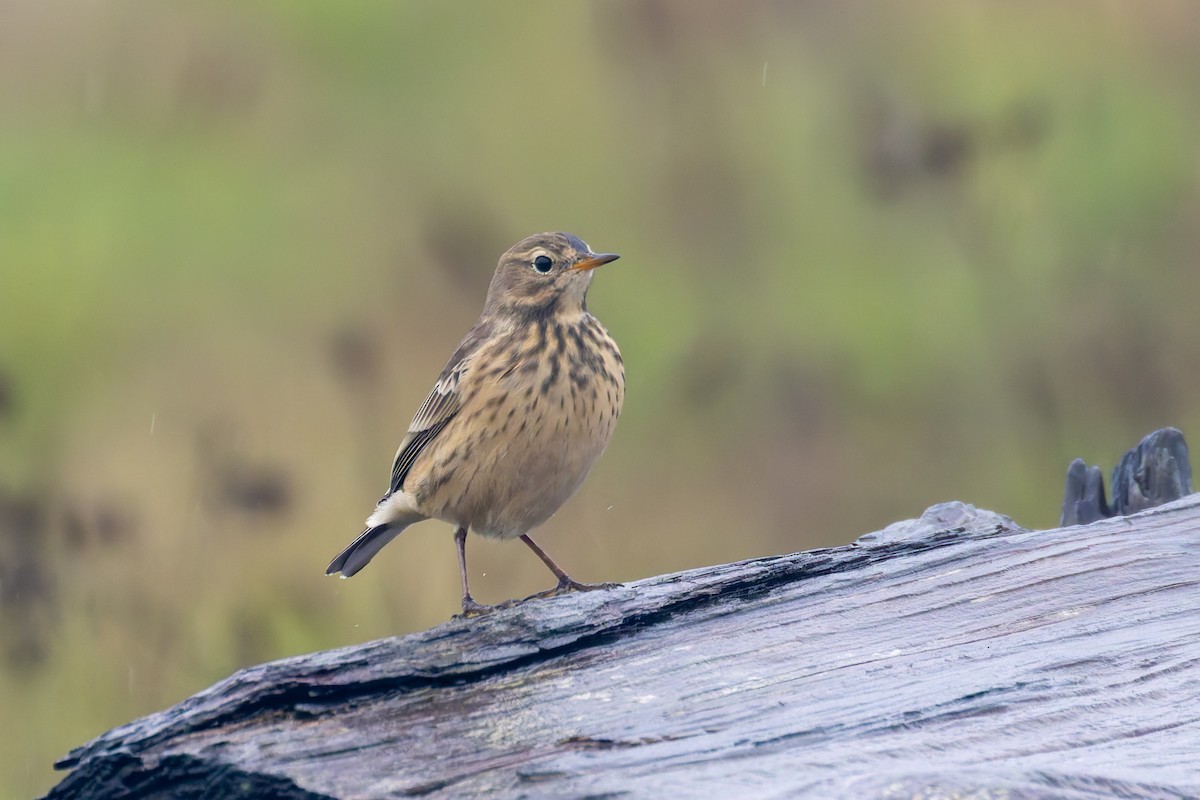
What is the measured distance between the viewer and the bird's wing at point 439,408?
21.2 ft

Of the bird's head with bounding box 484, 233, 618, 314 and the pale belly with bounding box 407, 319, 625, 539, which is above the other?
the bird's head with bounding box 484, 233, 618, 314

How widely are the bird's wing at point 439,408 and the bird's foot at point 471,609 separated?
2.75ft

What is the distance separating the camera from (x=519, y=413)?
6125 mm

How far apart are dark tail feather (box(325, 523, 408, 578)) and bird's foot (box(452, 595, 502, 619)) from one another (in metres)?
1.05

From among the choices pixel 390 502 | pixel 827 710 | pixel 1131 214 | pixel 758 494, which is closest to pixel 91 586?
pixel 390 502

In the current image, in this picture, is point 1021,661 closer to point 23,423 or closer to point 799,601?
point 799,601

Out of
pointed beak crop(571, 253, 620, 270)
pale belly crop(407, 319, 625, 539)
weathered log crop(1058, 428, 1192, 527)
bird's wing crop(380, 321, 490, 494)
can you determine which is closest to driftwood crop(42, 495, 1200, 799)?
weathered log crop(1058, 428, 1192, 527)

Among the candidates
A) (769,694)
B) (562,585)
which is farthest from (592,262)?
(769,694)

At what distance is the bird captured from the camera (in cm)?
611

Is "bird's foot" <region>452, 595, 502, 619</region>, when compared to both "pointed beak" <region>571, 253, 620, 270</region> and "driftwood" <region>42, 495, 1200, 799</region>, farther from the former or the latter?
"pointed beak" <region>571, 253, 620, 270</region>

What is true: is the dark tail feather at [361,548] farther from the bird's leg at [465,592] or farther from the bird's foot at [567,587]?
the bird's foot at [567,587]

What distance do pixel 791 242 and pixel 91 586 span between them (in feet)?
16.8

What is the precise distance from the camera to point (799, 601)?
17.4ft

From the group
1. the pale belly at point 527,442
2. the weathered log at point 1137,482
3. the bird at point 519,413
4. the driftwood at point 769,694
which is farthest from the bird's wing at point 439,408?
the weathered log at point 1137,482
